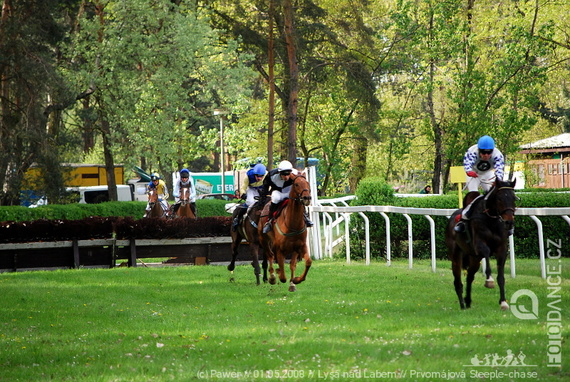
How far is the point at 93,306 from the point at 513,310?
6.08 meters

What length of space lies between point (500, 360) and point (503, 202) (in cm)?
353

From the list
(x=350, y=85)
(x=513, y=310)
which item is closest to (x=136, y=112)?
(x=350, y=85)

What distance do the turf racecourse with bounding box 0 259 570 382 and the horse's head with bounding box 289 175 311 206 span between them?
1471mm

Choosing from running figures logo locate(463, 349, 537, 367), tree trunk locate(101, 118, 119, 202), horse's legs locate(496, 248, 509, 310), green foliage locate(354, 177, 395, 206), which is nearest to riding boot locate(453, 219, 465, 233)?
horse's legs locate(496, 248, 509, 310)

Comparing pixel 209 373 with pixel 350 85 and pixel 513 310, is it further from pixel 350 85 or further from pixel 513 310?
pixel 350 85

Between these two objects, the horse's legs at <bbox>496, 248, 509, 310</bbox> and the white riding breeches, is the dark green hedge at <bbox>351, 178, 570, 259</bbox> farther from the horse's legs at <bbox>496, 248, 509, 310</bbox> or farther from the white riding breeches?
the horse's legs at <bbox>496, 248, 509, 310</bbox>

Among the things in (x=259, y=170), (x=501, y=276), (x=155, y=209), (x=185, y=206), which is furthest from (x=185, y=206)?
(x=501, y=276)

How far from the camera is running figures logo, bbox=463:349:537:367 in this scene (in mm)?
7266

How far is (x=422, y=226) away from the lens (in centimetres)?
2119

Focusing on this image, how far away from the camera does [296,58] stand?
1379 inches

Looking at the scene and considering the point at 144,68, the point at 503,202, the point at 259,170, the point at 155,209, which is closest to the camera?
the point at 503,202

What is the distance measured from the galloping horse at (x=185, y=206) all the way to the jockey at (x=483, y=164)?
14528 millimetres

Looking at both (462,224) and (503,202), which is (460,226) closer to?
(462,224)

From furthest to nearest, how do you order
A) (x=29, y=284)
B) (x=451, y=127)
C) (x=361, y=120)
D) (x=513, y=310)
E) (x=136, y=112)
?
(x=361, y=120)
(x=136, y=112)
(x=451, y=127)
(x=29, y=284)
(x=513, y=310)
